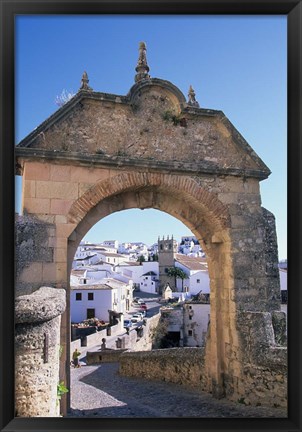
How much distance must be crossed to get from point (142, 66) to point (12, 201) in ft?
16.0

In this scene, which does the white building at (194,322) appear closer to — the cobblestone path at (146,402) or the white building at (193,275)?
the white building at (193,275)

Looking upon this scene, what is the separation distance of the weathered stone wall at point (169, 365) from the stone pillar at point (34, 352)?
473 cm

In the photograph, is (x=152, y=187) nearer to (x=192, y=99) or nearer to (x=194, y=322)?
(x=192, y=99)

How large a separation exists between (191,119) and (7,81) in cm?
453

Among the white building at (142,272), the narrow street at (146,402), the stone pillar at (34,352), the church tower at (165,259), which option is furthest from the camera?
the white building at (142,272)

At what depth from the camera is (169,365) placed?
912 cm

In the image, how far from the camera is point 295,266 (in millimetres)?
2719

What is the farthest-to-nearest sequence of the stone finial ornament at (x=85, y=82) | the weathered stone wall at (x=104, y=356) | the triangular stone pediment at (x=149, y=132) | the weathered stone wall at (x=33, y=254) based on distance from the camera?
1. the weathered stone wall at (x=104, y=356)
2. the stone finial ornament at (x=85, y=82)
3. the triangular stone pediment at (x=149, y=132)
4. the weathered stone wall at (x=33, y=254)

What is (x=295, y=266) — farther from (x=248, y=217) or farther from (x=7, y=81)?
(x=248, y=217)

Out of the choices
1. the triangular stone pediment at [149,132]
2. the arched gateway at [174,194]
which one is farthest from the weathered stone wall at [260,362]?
the triangular stone pediment at [149,132]

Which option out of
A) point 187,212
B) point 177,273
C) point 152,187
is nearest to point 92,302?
point 177,273

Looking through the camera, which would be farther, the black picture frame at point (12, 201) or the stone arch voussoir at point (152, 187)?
the stone arch voussoir at point (152, 187)

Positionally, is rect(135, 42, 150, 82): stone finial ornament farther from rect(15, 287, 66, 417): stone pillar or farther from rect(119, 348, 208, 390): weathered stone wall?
rect(119, 348, 208, 390): weathered stone wall

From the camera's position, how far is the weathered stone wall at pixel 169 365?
7.82 metres
